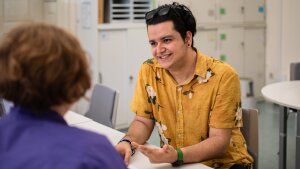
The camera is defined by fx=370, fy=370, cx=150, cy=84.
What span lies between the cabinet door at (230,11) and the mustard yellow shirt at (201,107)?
140 inches

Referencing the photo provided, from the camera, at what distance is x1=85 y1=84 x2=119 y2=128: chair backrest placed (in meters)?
2.38

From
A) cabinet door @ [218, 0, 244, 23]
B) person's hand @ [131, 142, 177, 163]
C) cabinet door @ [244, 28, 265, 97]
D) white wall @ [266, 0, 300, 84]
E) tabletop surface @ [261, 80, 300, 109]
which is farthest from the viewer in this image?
cabinet door @ [244, 28, 265, 97]

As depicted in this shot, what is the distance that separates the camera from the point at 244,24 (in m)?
5.38

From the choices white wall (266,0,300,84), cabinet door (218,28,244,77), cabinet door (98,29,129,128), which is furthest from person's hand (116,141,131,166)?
white wall (266,0,300,84)

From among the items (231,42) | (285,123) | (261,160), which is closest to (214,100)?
(285,123)

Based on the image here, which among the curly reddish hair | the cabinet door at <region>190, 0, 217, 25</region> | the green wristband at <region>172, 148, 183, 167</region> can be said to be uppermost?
the cabinet door at <region>190, 0, 217, 25</region>

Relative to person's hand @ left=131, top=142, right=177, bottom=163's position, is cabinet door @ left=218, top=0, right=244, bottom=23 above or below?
above

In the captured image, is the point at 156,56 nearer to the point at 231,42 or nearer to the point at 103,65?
the point at 103,65

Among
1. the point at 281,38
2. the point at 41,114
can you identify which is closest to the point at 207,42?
the point at 281,38

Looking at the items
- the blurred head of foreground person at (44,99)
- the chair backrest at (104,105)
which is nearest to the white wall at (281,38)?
the chair backrest at (104,105)

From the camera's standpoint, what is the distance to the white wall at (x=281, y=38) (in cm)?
538

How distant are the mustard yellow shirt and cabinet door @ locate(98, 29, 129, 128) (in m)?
2.33

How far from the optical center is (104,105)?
8.16ft

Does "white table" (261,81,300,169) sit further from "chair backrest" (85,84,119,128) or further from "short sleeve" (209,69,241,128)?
"chair backrest" (85,84,119,128)
